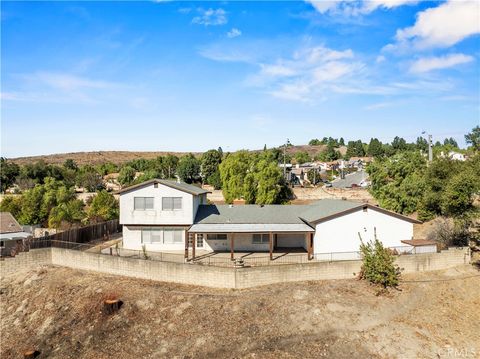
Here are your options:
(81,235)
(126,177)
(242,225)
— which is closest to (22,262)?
(81,235)

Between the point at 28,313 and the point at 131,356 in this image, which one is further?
the point at 28,313

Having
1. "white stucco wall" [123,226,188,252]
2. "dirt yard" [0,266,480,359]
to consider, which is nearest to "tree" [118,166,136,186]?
"white stucco wall" [123,226,188,252]

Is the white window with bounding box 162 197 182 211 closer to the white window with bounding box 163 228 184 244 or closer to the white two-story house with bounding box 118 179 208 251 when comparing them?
the white two-story house with bounding box 118 179 208 251

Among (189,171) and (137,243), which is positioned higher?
(189,171)

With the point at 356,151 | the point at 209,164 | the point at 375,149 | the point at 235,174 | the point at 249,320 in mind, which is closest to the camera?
the point at 249,320

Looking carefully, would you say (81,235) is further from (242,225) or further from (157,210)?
(242,225)

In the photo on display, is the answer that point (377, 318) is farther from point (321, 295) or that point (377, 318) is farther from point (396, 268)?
point (396, 268)

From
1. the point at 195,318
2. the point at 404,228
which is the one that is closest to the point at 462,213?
the point at 404,228
